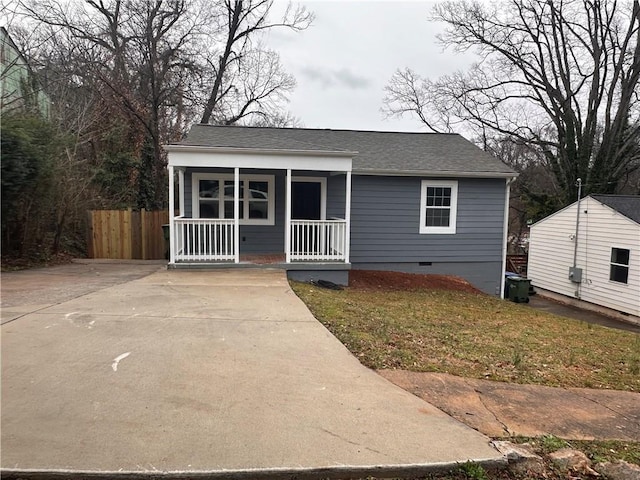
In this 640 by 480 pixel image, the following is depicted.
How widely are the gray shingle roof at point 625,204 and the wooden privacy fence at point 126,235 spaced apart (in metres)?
15.3

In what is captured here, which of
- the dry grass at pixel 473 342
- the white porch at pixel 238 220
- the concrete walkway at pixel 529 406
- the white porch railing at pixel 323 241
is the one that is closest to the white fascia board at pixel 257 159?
the white porch at pixel 238 220

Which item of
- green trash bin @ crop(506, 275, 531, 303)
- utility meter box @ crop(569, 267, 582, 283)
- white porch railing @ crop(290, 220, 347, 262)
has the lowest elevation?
green trash bin @ crop(506, 275, 531, 303)

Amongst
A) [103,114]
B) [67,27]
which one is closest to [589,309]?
[103,114]

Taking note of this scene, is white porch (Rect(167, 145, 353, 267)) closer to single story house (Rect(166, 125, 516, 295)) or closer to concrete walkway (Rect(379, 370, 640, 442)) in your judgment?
single story house (Rect(166, 125, 516, 295))

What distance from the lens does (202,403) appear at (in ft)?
10.6

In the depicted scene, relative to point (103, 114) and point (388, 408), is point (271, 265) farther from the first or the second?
point (103, 114)

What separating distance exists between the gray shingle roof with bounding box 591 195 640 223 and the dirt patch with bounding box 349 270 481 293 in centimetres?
667

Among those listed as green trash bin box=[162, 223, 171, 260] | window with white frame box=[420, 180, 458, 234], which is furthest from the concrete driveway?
green trash bin box=[162, 223, 171, 260]

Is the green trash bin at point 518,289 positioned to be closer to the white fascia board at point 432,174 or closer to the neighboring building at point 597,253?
the neighboring building at point 597,253

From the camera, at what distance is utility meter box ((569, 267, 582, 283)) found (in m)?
16.6

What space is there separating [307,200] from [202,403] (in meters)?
9.20

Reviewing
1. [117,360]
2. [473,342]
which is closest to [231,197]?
[473,342]

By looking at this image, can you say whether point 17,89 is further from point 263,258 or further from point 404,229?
point 404,229

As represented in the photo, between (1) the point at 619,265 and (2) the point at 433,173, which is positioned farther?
(1) the point at 619,265
